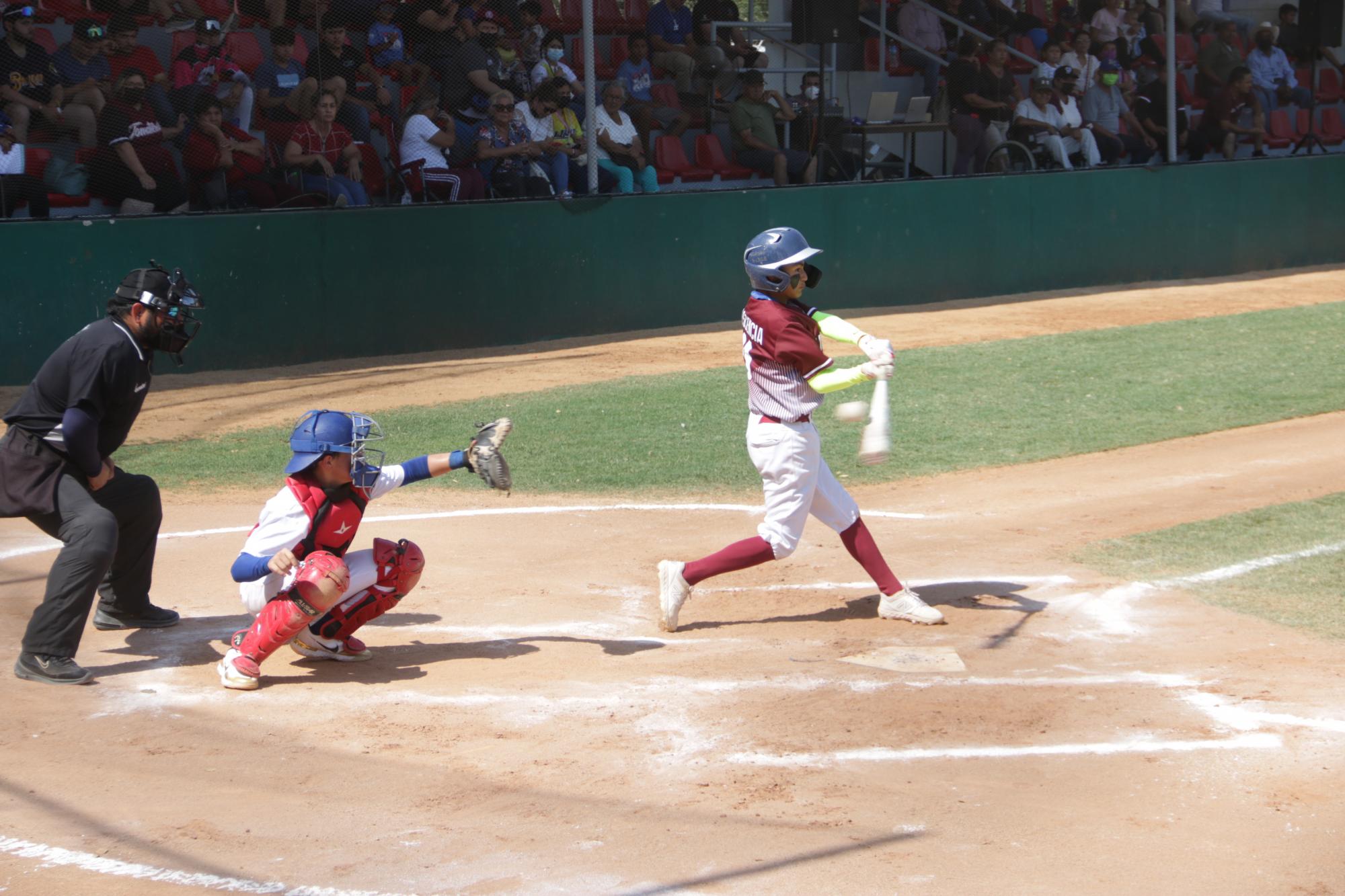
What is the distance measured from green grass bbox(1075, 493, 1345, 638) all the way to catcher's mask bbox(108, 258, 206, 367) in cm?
489

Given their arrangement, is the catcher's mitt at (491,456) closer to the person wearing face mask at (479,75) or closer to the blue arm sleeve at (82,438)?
the blue arm sleeve at (82,438)

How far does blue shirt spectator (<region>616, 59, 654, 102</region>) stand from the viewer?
17703 mm

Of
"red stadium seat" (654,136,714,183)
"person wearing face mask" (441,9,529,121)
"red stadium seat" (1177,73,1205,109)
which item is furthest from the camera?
"red stadium seat" (1177,73,1205,109)

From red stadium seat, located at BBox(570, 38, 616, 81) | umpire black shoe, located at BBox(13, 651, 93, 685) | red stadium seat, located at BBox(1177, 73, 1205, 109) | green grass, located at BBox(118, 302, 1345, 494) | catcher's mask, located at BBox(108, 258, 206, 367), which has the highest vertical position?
red stadium seat, located at BBox(570, 38, 616, 81)

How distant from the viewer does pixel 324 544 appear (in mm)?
5871

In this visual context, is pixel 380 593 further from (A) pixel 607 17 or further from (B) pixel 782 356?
(A) pixel 607 17

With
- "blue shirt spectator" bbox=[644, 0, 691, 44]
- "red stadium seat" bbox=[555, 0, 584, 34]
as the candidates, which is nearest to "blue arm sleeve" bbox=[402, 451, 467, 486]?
"red stadium seat" bbox=[555, 0, 584, 34]

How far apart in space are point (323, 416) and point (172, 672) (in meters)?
1.37

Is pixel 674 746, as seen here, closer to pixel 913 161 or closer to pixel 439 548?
pixel 439 548

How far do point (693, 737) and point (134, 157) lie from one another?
10874mm

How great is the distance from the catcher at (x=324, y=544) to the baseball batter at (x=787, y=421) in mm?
1289

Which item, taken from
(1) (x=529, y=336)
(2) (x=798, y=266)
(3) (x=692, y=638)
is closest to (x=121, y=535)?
(3) (x=692, y=638)

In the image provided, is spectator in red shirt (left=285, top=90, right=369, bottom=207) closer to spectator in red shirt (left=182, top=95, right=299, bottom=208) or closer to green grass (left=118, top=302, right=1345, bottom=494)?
spectator in red shirt (left=182, top=95, right=299, bottom=208)

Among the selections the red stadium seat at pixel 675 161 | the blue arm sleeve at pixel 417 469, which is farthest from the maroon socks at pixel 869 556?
the red stadium seat at pixel 675 161
